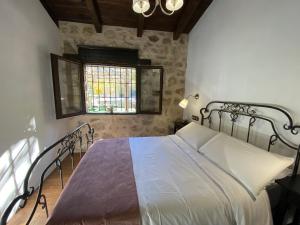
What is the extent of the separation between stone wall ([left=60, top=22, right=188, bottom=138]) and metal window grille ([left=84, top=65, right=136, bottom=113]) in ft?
1.07

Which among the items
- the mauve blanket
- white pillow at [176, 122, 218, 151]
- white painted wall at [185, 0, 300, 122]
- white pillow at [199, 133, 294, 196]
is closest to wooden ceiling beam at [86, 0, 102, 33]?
white painted wall at [185, 0, 300, 122]

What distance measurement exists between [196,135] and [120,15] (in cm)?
254

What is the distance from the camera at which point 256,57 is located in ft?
6.07

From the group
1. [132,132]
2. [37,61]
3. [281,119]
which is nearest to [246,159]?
[281,119]

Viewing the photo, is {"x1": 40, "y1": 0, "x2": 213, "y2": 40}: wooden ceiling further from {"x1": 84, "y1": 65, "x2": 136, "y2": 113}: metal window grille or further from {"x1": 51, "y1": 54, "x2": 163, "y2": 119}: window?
{"x1": 84, "y1": 65, "x2": 136, "y2": 113}: metal window grille

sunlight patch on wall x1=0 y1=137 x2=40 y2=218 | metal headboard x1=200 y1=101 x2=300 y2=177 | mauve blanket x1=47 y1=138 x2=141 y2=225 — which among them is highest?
A: metal headboard x1=200 y1=101 x2=300 y2=177

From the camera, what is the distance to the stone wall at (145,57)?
3.21 m

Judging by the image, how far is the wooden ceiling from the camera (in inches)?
106

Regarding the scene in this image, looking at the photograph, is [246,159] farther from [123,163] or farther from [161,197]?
[123,163]

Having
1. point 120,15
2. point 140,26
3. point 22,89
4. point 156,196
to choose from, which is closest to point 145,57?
point 140,26

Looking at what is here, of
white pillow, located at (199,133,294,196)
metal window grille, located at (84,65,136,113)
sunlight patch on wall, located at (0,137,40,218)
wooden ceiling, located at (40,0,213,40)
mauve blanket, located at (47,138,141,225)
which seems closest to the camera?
mauve blanket, located at (47,138,141,225)

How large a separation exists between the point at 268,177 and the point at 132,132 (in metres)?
2.77

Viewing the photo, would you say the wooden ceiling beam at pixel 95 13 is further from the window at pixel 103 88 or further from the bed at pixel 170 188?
the bed at pixel 170 188

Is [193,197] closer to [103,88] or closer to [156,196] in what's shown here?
[156,196]
